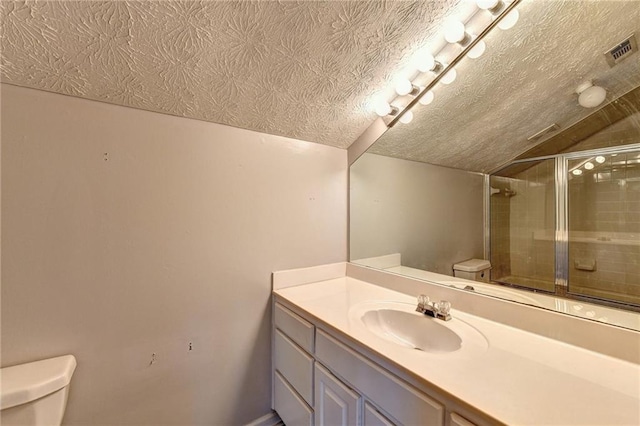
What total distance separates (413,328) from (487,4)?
1.33 meters

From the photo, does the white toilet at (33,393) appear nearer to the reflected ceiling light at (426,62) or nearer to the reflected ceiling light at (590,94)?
the reflected ceiling light at (426,62)

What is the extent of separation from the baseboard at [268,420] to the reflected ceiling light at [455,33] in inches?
80.2

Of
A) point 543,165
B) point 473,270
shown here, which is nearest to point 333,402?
point 473,270

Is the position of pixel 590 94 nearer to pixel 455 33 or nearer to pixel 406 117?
pixel 455 33

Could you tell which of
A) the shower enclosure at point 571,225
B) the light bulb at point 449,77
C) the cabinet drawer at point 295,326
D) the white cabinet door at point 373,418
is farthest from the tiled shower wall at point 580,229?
the cabinet drawer at point 295,326

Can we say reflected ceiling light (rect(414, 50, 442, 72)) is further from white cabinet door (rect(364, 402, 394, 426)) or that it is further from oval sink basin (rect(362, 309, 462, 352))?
white cabinet door (rect(364, 402, 394, 426))

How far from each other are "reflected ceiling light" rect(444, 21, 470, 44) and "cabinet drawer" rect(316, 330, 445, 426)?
127 centimetres

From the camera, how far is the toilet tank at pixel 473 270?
3.81 feet

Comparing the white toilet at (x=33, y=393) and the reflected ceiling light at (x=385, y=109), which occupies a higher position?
the reflected ceiling light at (x=385, y=109)

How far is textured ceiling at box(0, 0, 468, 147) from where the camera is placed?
77 cm

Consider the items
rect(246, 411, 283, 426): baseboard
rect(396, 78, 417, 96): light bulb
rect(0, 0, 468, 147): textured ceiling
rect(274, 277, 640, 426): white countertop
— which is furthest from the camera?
rect(246, 411, 283, 426): baseboard

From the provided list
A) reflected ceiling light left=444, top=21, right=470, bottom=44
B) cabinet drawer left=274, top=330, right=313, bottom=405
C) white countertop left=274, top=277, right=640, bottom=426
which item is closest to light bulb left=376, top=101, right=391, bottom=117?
reflected ceiling light left=444, top=21, right=470, bottom=44

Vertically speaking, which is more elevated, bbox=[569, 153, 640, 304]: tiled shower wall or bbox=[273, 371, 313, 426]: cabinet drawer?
bbox=[569, 153, 640, 304]: tiled shower wall

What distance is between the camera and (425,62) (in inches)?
43.7
